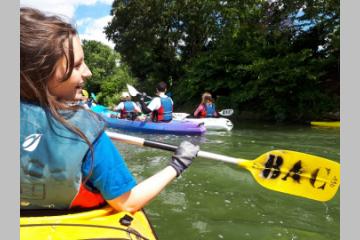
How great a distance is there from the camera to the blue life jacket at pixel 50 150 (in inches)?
49.0

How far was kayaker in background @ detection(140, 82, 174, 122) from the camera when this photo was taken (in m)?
8.69

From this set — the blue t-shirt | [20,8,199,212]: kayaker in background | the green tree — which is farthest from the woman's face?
the green tree

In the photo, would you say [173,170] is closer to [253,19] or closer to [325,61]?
[325,61]

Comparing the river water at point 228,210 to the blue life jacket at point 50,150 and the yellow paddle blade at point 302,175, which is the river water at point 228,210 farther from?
the blue life jacket at point 50,150

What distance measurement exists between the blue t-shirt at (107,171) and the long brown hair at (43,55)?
0.06m

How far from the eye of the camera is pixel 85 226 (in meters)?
1.49

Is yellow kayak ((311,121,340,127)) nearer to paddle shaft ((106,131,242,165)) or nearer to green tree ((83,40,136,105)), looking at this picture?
paddle shaft ((106,131,242,165))

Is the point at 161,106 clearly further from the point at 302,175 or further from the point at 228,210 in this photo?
the point at 302,175

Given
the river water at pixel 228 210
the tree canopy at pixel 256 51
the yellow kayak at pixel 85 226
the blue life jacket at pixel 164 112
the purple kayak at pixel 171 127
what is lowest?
the river water at pixel 228 210

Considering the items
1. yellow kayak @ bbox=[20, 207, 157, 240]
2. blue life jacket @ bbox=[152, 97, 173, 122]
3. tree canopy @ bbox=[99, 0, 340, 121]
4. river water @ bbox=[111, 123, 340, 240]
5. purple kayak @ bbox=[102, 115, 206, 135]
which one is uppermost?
tree canopy @ bbox=[99, 0, 340, 121]

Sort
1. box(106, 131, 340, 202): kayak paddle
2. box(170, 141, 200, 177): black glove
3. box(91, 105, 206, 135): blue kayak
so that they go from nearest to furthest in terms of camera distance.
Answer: box(170, 141, 200, 177): black glove < box(106, 131, 340, 202): kayak paddle < box(91, 105, 206, 135): blue kayak

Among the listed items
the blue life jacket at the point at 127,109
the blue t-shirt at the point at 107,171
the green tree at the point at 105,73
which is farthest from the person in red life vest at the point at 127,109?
the green tree at the point at 105,73

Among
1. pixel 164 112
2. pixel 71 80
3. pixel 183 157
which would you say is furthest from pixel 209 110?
pixel 71 80

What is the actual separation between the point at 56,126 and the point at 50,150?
0.26ft
